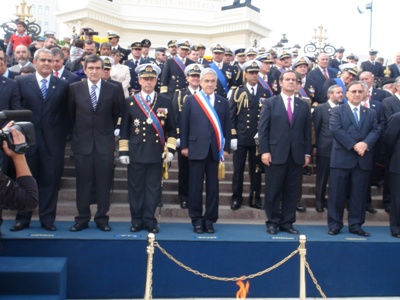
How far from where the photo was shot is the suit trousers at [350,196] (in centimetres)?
612

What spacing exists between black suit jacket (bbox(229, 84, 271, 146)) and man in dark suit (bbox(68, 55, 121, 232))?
6.36ft

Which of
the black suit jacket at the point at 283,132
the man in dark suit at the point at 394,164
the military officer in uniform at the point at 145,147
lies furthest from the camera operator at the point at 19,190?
the man in dark suit at the point at 394,164

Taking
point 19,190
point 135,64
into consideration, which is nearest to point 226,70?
point 135,64

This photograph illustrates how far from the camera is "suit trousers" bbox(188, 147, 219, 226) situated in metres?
6.01

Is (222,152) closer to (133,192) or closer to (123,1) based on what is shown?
(133,192)

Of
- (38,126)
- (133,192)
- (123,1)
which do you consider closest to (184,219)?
(133,192)

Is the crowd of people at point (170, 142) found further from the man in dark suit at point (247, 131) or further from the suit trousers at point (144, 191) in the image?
the man in dark suit at point (247, 131)

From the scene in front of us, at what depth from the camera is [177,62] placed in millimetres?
9242

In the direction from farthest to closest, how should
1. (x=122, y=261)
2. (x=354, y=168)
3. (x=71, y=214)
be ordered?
(x=71, y=214) < (x=354, y=168) < (x=122, y=261)

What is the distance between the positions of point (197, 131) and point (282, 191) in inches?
51.3

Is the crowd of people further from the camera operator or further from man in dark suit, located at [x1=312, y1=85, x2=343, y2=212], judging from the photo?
the camera operator

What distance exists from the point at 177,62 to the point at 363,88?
156 inches

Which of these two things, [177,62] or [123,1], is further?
[123,1]

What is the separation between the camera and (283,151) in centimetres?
606
